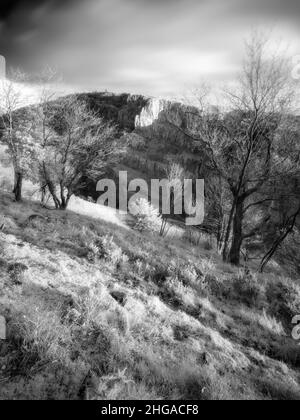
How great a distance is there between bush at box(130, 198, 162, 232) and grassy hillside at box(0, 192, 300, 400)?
3170 centimetres

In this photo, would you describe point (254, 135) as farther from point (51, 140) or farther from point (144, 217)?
point (144, 217)

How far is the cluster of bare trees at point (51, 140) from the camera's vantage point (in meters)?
16.0

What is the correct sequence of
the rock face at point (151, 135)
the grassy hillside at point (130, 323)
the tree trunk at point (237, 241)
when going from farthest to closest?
the rock face at point (151, 135)
the tree trunk at point (237, 241)
the grassy hillside at point (130, 323)

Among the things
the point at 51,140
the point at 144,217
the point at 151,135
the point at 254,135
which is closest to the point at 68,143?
the point at 51,140

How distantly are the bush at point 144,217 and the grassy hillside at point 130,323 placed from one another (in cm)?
3170

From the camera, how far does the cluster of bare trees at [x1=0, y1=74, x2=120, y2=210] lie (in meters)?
16.0

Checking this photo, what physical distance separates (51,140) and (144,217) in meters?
25.1

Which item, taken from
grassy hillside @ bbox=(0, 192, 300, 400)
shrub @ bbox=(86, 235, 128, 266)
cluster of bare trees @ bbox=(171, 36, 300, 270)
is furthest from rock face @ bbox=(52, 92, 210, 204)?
grassy hillside @ bbox=(0, 192, 300, 400)

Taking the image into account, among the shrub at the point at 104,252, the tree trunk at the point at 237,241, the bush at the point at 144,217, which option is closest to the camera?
the shrub at the point at 104,252

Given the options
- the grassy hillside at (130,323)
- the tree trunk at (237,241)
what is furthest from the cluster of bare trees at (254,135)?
the grassy hillside at (130,323)

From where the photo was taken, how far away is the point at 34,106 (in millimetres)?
17875

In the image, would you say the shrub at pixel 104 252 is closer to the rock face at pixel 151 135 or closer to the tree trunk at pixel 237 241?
the tree trunk at pixel 237 241

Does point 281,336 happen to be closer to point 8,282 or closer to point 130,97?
point 8,282
